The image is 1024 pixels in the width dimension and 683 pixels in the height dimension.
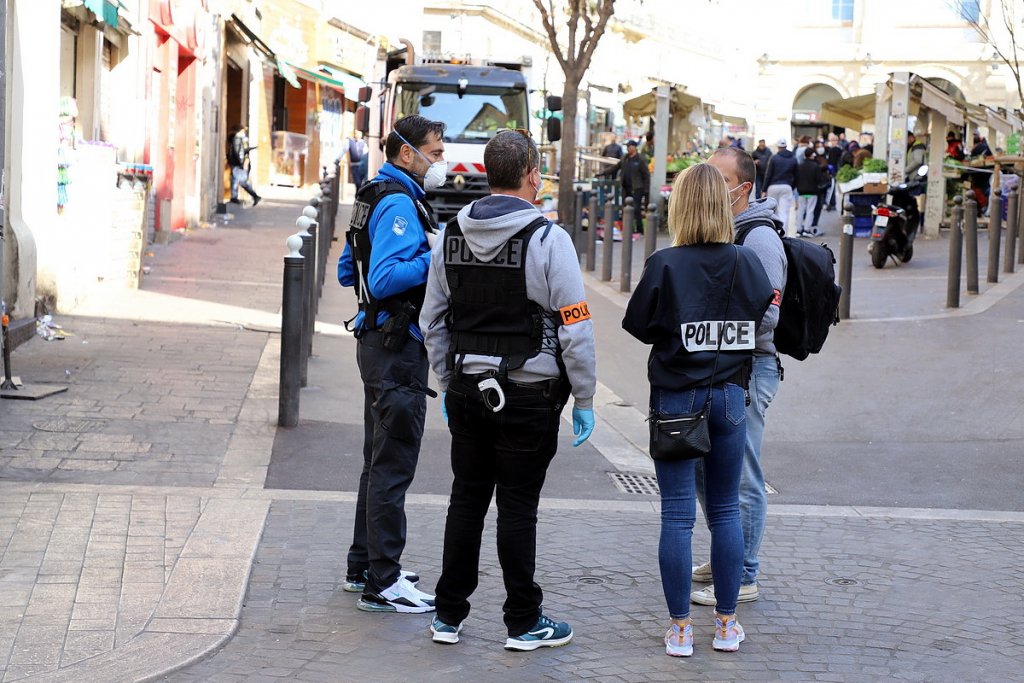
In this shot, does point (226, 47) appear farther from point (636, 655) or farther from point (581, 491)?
point (636, 655)

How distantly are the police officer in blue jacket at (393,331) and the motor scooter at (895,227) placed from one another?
47.1 ft

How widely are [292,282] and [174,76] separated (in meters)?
13.9

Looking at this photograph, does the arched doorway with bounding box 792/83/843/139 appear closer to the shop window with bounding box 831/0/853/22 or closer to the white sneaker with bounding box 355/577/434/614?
the shop window with bounding box 831/0/853/22

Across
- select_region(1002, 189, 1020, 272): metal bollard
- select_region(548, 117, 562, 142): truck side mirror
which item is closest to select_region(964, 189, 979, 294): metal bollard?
select_region(1002, 189, 1020, 272): metal bollard

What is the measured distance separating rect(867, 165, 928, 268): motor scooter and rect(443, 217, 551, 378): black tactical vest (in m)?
14.8

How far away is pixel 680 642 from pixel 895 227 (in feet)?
49.1

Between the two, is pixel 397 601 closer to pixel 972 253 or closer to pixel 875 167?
pixel 972 253

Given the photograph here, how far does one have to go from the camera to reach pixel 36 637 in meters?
4.62

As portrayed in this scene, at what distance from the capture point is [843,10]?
53094 mm

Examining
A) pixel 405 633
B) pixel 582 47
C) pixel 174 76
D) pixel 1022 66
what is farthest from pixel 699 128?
pixel 405 633

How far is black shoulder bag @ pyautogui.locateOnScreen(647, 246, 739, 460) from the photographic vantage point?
4.59m

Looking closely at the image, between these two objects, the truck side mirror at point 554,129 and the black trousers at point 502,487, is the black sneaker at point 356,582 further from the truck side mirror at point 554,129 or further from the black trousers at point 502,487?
the truck side mirror at point 554,129

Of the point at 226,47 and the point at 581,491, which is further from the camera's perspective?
the point at 226,47

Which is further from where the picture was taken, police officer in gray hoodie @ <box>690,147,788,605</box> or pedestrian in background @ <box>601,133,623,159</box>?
pedestrian in background @ <box>601,133,623,159</box>
